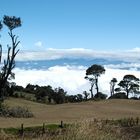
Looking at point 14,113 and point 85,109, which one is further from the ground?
point 85,109

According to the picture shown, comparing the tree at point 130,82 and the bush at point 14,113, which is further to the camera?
the tree at point 130,82

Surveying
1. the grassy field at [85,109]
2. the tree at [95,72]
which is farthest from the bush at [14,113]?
the tree at [95,72]

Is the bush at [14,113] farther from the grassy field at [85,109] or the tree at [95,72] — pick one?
the tree at [95,72]

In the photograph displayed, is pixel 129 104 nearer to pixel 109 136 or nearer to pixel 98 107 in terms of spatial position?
pixel 98 107

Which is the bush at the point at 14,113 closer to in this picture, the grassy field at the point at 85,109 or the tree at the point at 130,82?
the grassy field at the point at 85,109

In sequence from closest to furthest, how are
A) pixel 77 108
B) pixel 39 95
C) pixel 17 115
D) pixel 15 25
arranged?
pixel 17 115 → pixel 15 25 → pixel 77 108 → pixel 39 95

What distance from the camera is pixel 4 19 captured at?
57.2 m

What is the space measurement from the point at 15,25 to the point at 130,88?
175 feet

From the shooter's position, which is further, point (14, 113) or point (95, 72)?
point (95, 72)

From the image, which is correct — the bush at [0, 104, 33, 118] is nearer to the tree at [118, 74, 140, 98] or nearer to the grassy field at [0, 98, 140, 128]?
→ the grassy field at [0, 98, 140, 128]

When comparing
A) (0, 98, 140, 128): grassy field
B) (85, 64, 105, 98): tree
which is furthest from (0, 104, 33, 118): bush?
(85, 64, 105, 98): tree

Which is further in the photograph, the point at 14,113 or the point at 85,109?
the point at 85,109

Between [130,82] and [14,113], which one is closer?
[14,113]

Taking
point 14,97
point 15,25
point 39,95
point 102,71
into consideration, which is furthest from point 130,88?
point 15,25
